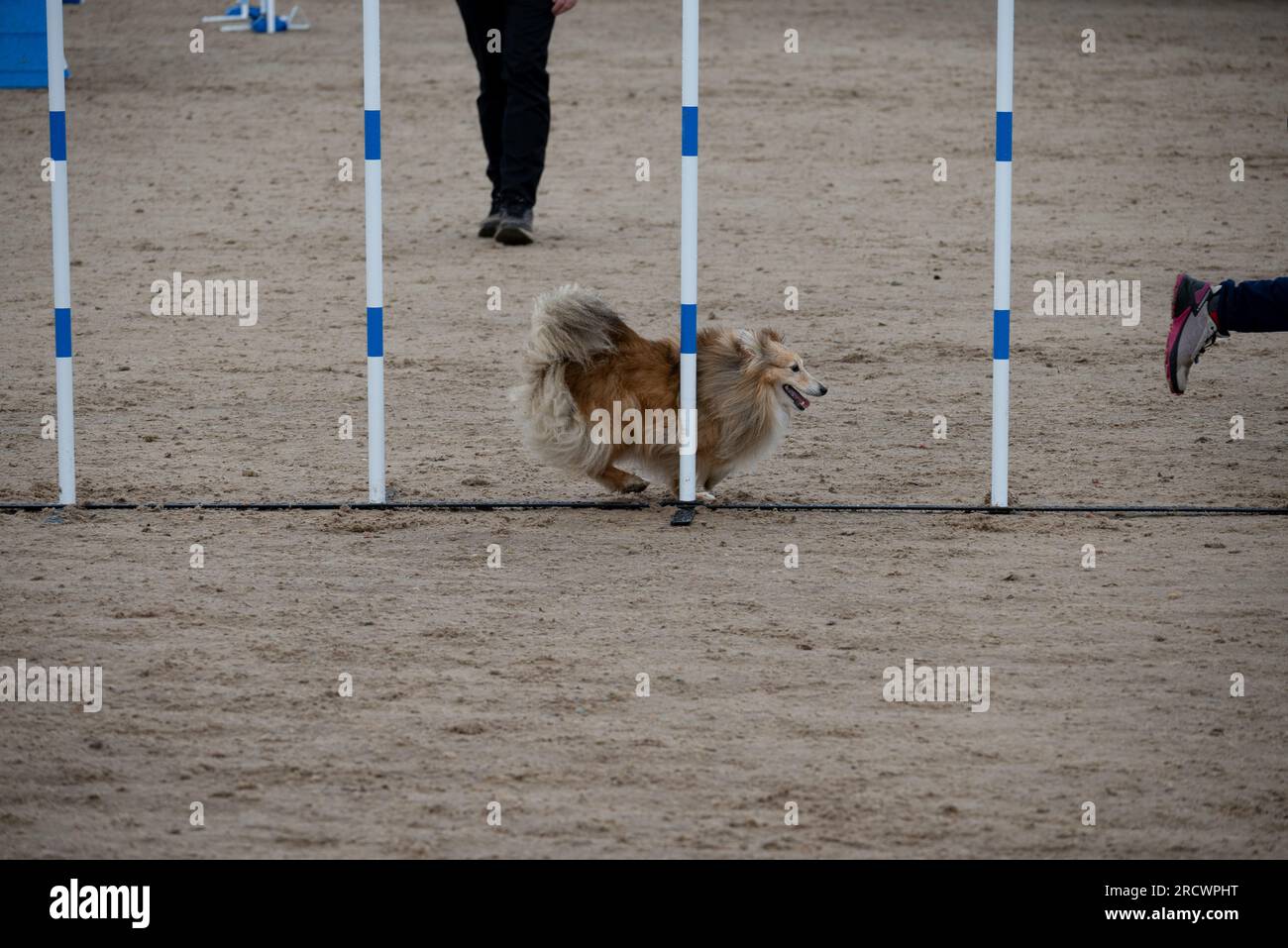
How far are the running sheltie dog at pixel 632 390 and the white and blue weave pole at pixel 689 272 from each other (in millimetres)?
69

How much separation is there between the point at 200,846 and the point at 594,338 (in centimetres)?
316

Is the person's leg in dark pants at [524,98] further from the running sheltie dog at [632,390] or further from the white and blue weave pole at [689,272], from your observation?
the running sheltie dog at [632,390]

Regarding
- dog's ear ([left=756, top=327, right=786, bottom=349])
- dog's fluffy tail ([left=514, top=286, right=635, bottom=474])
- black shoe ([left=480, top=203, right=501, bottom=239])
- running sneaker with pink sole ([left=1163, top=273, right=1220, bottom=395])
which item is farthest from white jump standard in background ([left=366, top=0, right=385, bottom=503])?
black shoe ([left=480, top=203, right=501, bottom=239])

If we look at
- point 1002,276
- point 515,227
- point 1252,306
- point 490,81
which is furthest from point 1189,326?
point 490,81

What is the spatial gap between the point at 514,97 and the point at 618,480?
4.97m

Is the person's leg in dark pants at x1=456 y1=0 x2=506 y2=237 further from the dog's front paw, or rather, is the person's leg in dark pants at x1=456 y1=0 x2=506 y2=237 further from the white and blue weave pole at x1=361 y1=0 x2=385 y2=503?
the dog's front paw

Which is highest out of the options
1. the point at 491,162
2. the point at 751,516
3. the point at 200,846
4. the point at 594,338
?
the point at 491,162

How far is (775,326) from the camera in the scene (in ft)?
33.6

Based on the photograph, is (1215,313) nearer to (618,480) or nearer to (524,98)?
(618,480)

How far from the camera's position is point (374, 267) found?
7.25 metres

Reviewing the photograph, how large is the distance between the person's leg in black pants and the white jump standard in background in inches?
167

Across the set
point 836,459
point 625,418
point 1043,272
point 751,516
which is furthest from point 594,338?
point 1043,272

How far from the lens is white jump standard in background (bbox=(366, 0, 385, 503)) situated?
23.4ft

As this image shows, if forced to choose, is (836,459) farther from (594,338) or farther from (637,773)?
(637,773)
